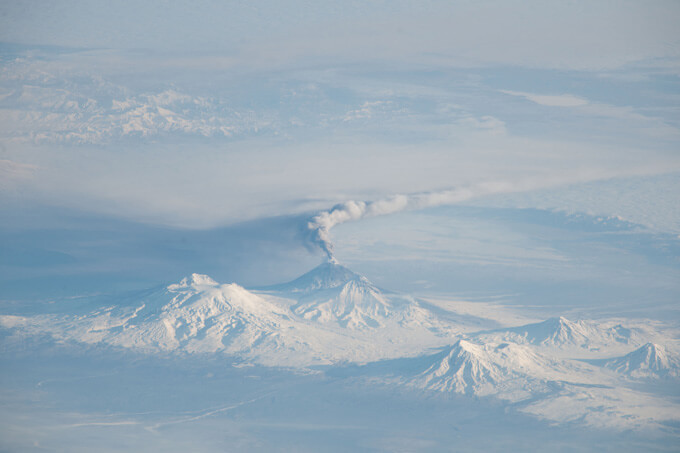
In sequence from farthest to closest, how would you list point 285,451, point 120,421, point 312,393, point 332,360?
point 332,360 → point 312,393 → point 120,421 → point 285,451

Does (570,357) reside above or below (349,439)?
above

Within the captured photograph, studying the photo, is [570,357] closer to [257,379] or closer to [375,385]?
[375,385]

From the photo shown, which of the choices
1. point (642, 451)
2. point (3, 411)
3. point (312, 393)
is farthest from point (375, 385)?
point (3, 411)

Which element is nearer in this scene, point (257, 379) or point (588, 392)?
point (588, 392)

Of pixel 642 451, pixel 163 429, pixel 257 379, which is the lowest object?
pixel 642 451

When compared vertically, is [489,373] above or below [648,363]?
below

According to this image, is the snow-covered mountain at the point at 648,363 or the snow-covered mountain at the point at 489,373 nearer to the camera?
the snow-covered mountain at the point at 489,373

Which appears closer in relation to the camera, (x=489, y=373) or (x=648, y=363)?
(x=489, y=373)

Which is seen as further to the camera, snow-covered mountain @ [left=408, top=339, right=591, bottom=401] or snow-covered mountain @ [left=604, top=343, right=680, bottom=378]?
snow-covered mountain @ [left=604, top=343, right=680, bottom=378]
